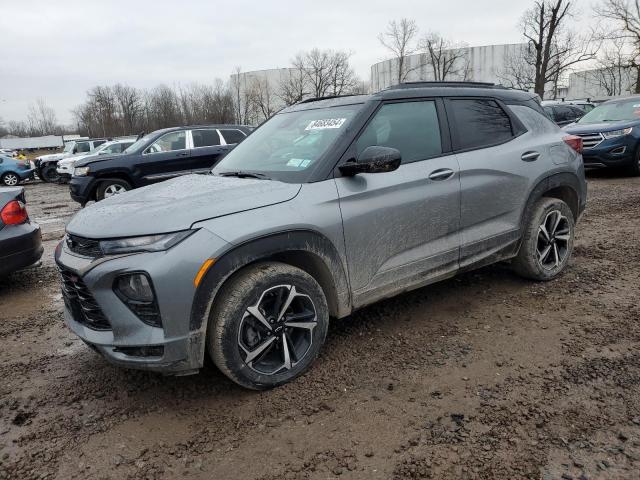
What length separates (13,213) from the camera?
5121 mm

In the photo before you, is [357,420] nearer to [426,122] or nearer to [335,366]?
[335,366]

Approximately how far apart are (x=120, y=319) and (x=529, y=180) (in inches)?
134

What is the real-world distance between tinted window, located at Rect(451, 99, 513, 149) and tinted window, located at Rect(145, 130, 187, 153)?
813cm

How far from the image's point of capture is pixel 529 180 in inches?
162

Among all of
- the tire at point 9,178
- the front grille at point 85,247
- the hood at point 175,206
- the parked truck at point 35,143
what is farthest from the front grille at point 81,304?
the parked truck at point 35,143

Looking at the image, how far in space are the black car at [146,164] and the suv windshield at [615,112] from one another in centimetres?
913

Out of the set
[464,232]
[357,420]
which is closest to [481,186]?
[464,232]

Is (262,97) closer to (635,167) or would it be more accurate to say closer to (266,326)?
(635,167)

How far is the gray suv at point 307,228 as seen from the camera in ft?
8.59

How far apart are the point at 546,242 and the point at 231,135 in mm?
8497

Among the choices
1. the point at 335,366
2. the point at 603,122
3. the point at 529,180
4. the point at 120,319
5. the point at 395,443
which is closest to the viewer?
the point at 395,443

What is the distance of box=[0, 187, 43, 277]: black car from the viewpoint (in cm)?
499

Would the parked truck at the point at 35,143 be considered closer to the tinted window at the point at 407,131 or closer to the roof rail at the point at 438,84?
the roof rail at the point at 438,84

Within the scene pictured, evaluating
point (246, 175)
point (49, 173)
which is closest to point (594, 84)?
point (49, 173)
